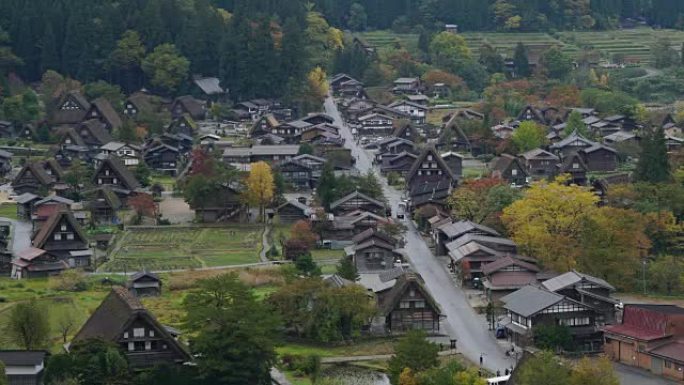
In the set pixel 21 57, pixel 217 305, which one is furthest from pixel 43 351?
pixel 21 57

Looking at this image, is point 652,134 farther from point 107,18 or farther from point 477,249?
point 107,18

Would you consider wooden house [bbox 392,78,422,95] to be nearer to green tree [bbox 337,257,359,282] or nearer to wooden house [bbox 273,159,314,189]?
wooden house [bbox 273,159,314,189]

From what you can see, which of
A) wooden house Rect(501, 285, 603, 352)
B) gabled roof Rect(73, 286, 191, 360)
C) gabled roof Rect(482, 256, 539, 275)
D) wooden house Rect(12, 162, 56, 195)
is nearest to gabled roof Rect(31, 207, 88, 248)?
wooden house Rect(12, 162, 56, 195)

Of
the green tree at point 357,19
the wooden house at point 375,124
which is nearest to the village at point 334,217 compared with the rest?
the wooden house at point 375,124

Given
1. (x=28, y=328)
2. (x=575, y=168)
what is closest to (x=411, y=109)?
(x=575, y=168)

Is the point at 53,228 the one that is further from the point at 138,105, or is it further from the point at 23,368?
the point at 138,105

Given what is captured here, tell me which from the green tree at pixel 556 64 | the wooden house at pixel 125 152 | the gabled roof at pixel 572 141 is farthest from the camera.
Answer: the green tree at pixel 556 64

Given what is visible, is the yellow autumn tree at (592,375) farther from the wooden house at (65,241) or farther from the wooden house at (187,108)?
the wooden house at (187,108)
